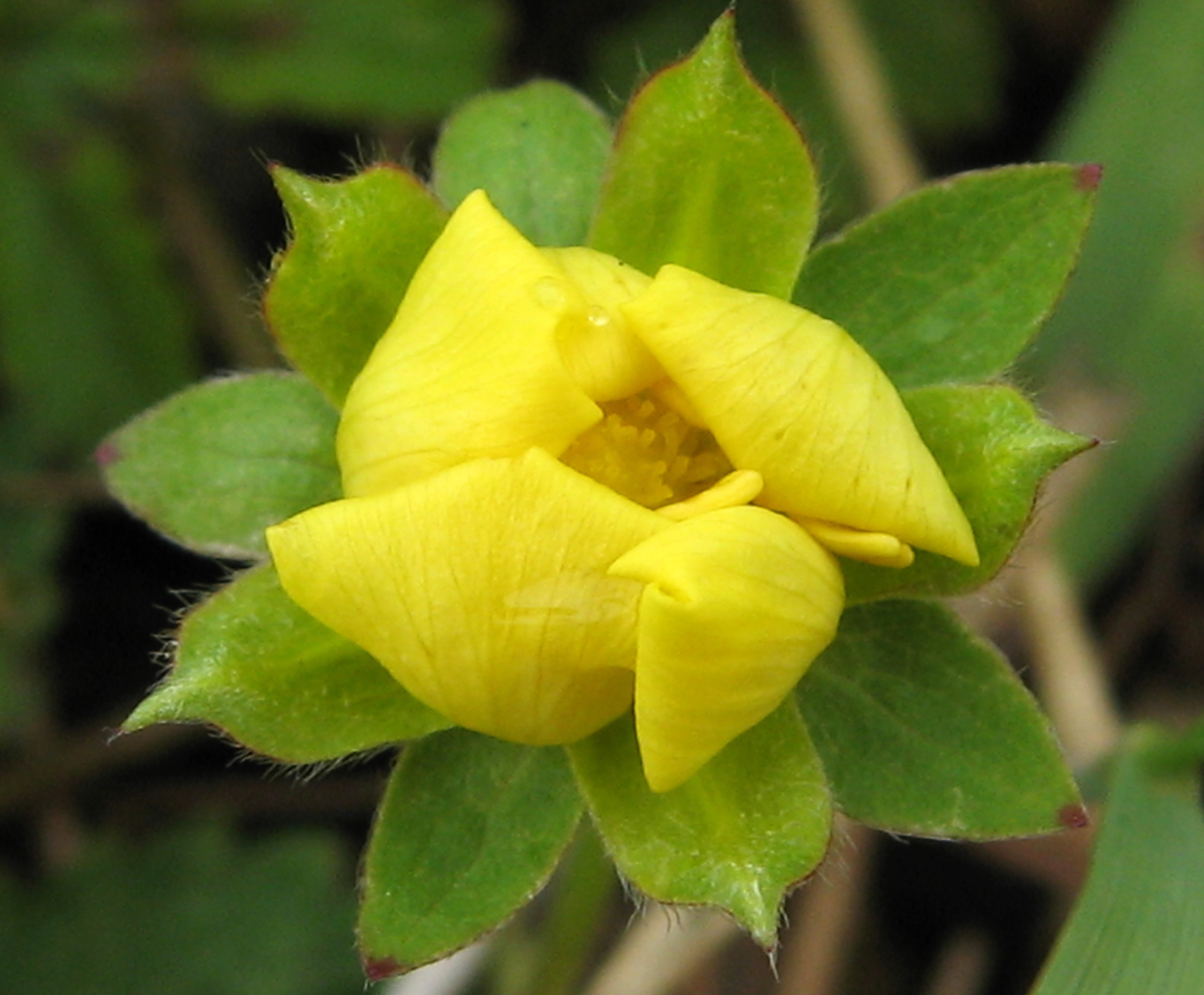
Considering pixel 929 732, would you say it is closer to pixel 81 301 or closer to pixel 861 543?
pixel 861 543

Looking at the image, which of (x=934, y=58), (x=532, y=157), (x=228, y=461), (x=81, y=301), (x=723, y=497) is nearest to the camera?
(x=723, y=497)

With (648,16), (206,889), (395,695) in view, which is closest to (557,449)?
(395,695)

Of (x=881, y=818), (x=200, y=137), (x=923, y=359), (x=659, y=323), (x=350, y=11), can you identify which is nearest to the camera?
(x=659, y=323)

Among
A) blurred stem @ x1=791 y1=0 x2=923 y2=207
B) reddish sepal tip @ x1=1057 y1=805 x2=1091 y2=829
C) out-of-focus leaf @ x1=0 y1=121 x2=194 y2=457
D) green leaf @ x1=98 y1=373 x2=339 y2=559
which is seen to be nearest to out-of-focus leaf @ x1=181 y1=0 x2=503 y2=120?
out-of-focus leaf @ x1=0 y1=121 x2=194 y2=457

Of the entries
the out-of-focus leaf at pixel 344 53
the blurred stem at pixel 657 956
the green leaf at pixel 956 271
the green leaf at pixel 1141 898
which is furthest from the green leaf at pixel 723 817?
the out-of-focus leaf at pixel 344 53

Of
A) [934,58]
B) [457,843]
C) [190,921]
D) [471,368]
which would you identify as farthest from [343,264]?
[934,58]

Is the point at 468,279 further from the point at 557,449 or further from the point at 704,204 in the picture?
the point at 704,204
